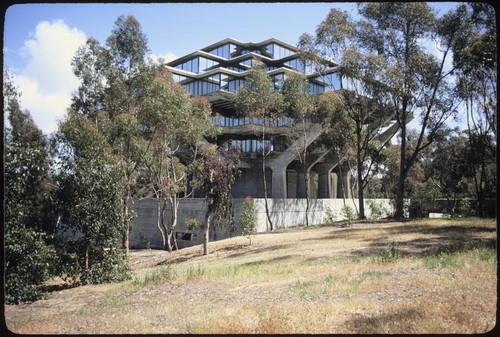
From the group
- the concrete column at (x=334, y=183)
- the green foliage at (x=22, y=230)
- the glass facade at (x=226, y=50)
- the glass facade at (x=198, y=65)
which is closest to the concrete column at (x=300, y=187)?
the concrete column at (x=334, y=183)

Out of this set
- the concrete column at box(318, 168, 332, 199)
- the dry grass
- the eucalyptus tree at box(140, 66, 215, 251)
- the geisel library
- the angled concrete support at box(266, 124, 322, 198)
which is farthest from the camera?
the concrete column at box(318, 168, 332, 199)

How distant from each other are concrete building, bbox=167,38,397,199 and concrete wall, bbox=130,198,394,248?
4726 millimetres

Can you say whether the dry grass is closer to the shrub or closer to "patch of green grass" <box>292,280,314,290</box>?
"patch of green grass" <box>292,280,314,290</box>

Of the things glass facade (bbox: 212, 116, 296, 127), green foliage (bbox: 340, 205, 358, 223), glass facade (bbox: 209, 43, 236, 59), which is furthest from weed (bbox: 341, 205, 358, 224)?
glass facade (bbox: 209, 43, 236, 59)

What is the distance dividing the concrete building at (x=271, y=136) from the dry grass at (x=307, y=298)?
23660mm

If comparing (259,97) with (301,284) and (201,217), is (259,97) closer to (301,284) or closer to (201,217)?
(201,217)

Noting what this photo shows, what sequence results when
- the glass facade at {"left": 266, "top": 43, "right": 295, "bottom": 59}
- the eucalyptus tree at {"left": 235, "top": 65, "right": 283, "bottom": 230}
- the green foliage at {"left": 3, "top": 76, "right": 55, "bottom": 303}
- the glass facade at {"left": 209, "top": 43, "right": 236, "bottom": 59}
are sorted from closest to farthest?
the green foliage at {"left": 3, "top": 76, "right": 55, "bottom": 303}
the eucalyptus tree at {"left": 235, "top": 65, "right": 283, "bottom": 230}
the glass facade at {"left": 266, "top": 43, "right": 295, "bottom": 59}
the glass facade at {"left": 209, "top": 43, "right": 236, "bottom": 59}

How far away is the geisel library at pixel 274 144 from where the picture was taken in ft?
113

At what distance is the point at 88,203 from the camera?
46.9ft

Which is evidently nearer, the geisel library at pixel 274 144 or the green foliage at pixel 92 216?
the green foliage at pixel 92 216

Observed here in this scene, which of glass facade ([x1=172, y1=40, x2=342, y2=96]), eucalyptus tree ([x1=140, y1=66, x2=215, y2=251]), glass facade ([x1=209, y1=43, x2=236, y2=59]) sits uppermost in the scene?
glass facade ([x1=209, y1=43, x2=236, y2=59])

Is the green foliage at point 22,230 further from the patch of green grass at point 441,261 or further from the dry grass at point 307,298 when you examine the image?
the patch of green grass at point 441,261

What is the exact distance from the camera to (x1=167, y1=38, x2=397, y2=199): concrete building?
1613 inches

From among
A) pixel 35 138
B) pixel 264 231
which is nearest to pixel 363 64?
pixel 264 231
